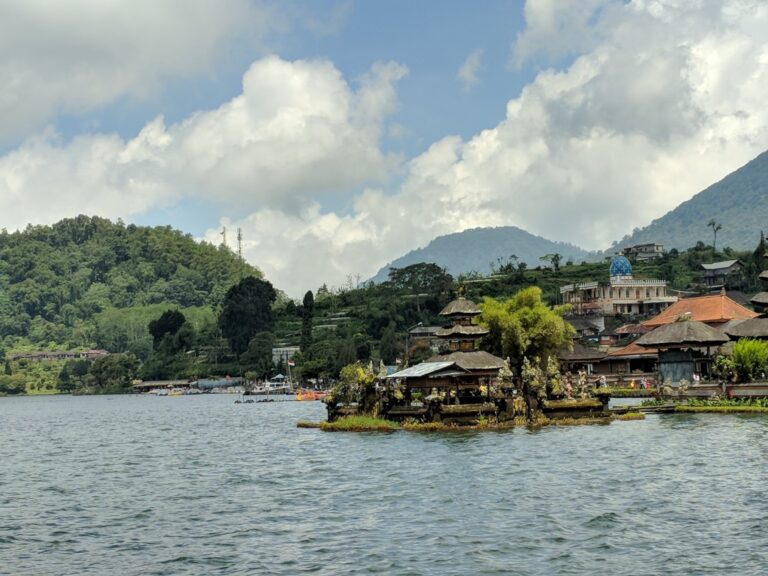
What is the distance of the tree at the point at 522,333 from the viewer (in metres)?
87.0

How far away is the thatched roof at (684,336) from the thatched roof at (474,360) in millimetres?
19478

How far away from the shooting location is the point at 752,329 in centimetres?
8788

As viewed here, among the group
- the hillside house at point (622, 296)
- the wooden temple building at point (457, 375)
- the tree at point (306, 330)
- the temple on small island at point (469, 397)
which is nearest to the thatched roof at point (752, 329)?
the temple on small island at point (469, 397)

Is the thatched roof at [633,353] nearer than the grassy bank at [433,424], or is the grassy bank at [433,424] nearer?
the grassy bank at [433,424]

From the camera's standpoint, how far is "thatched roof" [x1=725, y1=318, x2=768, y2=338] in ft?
286

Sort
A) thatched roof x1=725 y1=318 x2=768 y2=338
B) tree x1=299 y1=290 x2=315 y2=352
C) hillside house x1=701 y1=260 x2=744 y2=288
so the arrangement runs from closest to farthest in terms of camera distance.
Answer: thatched roof x1=725 y1=318 x2=768 y2=338, hillside house x1=701 y1=260 x2=744 y2=288, tree x1=299 y1=290 x2=315 y2=352

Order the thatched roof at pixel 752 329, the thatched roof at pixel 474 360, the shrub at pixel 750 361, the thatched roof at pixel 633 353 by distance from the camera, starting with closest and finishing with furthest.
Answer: the thatched roof at pixel 474 360
the shrub at pixel 750 361
the thatched roof at pixel 752 329
the thatched roof at pixel 633 353

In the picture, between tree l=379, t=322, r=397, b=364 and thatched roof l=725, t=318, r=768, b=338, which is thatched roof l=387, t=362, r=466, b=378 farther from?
tree l=379, t=322, r=397, b=364

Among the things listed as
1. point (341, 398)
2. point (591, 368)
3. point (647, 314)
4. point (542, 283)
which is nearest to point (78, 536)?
point (341, 398)

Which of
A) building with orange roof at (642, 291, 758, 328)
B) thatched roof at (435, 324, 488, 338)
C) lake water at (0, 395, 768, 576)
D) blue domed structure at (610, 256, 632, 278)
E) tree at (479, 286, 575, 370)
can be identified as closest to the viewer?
lake water at (0, 395, 768, 576)

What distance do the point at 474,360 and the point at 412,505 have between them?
37.0 m

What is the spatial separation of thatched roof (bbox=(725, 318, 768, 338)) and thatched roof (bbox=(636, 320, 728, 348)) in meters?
2.60

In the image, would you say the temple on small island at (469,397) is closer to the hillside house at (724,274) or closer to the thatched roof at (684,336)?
the thatched roof at (684,336)

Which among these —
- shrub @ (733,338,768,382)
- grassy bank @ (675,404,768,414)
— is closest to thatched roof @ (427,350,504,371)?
grassy bank @ (675,404,768,414)
